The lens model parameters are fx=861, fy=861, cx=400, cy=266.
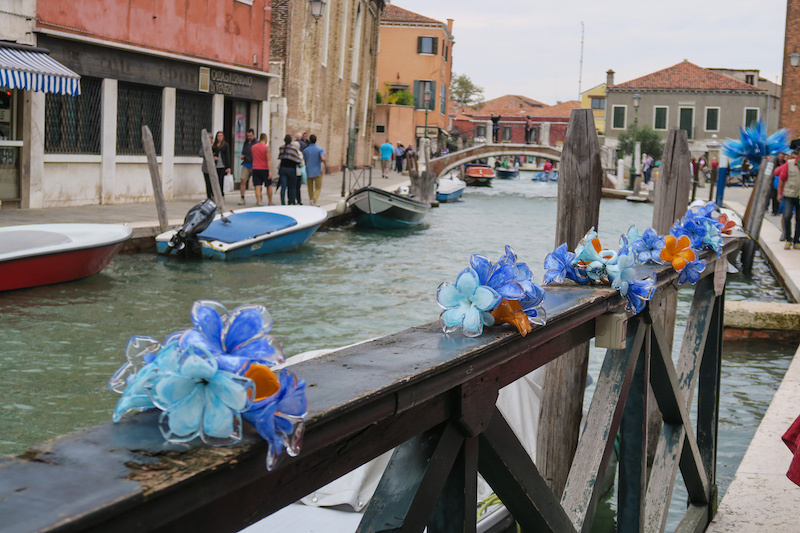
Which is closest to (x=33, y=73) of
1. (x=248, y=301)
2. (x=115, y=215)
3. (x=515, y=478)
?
(x=115, y=215)

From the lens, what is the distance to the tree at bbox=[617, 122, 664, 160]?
48469 millimetres

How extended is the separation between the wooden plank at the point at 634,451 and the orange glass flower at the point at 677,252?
442 millimetres

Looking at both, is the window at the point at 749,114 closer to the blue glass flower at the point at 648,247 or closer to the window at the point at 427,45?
the window at the point at 427,45

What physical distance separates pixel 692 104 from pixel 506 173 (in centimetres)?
1200

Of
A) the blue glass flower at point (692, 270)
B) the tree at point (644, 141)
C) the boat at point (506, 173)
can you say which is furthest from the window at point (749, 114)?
the blue glass flower at point (692, 270)

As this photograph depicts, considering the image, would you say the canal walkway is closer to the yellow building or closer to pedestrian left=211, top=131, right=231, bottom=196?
pedestrian left=211, top=131, right=231, bottom=196

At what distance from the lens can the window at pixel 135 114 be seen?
14539 mm

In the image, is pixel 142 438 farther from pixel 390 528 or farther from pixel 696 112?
pixel 696 112

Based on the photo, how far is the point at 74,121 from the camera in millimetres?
13430

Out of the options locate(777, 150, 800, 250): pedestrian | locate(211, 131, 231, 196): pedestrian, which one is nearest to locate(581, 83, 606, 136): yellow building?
locate(211, 131, 231, 196): pedestrian

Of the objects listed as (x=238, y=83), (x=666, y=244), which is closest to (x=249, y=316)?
(x=666, y=244)

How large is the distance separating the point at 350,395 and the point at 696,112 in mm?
52861

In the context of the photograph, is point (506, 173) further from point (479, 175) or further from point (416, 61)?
point (479, 175)

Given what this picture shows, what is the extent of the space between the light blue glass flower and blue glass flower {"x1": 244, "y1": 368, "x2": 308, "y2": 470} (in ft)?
2.01
